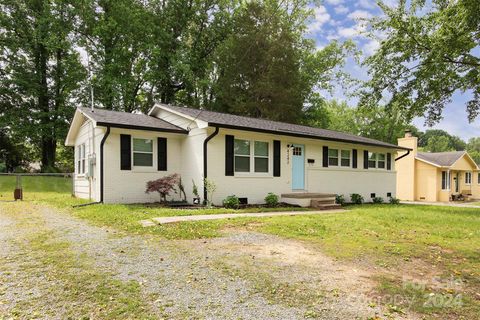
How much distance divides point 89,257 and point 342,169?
12967 millimetres

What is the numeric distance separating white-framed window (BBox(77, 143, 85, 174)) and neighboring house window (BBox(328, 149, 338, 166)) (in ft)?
37.6

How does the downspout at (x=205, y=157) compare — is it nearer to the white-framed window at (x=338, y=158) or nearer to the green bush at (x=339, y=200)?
the white-framed window at (x=338, y=158)

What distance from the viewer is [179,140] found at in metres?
12.7

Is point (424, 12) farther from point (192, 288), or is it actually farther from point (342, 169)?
point (192, 288)

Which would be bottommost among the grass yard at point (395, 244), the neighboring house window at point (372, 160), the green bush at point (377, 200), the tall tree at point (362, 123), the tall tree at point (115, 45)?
the green bush at point (377, 200)

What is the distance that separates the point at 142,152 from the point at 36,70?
20.1 m

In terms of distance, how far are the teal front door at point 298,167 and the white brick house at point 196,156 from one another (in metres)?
0.04

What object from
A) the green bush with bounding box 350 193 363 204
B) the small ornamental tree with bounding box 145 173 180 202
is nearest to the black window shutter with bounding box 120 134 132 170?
the small ornamental tree with bounding box 145 173 180 202

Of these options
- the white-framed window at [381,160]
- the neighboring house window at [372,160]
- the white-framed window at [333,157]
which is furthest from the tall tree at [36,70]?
the white-framed window at [381,160]

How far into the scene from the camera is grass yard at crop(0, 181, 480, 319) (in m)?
3.53

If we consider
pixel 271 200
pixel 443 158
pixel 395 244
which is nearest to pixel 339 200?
pixel 271 200

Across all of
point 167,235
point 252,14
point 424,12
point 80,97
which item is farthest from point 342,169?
point 80,97

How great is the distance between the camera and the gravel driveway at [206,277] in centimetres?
304

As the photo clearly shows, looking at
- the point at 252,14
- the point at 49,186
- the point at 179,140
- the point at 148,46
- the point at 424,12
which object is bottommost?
the point at 49,186
